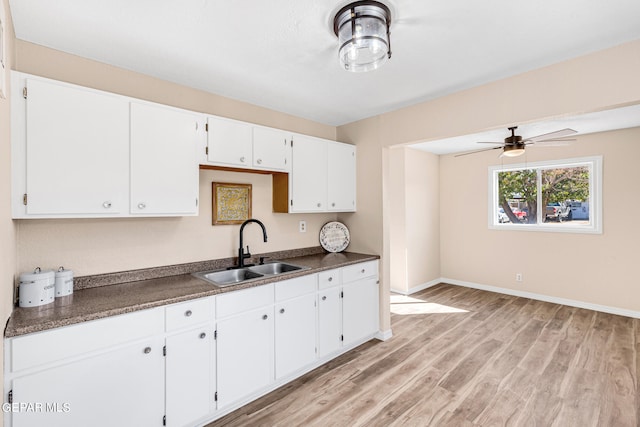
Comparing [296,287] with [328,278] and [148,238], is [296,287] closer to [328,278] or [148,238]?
[328,278]

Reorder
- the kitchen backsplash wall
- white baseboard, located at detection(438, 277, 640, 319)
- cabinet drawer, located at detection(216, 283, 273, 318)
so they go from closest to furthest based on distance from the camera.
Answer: the kitchen backsplash wall < cabinet drawer, located at detection(216, 283, 273, 318) < white baseboard, located at detection(438, 277, 640, 319)

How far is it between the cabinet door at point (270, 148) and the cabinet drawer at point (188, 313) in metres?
1.20

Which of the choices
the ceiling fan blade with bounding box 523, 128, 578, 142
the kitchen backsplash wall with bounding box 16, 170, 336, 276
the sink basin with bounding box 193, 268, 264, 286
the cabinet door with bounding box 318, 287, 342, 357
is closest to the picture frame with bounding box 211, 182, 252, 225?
the kitchen backsplash wall with bounding box 16, 170, 336, 276

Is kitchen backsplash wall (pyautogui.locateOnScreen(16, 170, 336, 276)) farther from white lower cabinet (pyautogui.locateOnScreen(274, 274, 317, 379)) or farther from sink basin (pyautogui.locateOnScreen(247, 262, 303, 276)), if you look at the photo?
white lower cabinet (pyautogui.locateOnScreen(274, 274, 317, 379))

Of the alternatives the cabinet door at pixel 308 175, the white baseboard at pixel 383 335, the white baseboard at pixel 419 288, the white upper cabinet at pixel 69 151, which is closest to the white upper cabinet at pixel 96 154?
the white upper cabinet at pixel 69 151

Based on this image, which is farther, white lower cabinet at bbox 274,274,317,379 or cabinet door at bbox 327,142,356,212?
cabinet door at bbox 327,142,356,212

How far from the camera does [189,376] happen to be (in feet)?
6.11

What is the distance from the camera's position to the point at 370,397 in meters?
2.29

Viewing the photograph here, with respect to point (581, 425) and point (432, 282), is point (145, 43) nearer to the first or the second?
point (581, 425)

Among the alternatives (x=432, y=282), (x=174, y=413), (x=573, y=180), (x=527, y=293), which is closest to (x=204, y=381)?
(x=174, y=413)

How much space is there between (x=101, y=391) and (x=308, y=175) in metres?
2.18

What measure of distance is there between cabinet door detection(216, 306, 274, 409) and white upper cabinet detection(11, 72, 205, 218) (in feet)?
2.91

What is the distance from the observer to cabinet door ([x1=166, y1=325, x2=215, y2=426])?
1.79 metres

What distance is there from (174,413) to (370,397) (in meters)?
1.36
